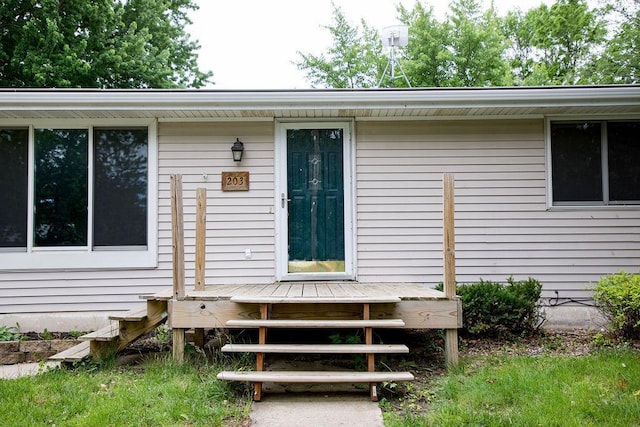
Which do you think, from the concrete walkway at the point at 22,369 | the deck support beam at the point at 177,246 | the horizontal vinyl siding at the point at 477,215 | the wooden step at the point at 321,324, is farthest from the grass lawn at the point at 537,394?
the concrete walkway at the point at 22,369

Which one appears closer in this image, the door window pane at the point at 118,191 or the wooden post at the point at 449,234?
the wooden post at the point at 449,234

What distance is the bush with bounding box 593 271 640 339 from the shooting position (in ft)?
13.0

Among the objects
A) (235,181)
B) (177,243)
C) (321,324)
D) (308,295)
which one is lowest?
(321,324)

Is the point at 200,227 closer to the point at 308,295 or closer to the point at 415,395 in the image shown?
the point at 308,295

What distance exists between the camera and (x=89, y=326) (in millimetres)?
5000

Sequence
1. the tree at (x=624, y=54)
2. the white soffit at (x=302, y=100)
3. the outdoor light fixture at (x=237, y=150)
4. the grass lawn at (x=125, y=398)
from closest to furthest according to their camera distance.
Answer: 1. the grass lawn at (x=125, y=398)
2. the white soffit at (x=302, y=100)
3. the outdoor light fixture at (x=237, y=150)
4. the tree at (x=624, y=54)

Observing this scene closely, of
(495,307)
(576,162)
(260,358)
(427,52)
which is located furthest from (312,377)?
(427,52)

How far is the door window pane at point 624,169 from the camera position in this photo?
16.9 ft

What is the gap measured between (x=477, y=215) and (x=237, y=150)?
2.83 m

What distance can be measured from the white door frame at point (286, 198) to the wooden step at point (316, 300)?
156cm

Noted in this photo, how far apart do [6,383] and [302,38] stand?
2358 centimetres

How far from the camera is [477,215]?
5219 millimetres

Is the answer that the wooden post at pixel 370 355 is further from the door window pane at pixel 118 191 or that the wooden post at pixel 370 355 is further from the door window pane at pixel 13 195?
the door window pane at pixel 13 195

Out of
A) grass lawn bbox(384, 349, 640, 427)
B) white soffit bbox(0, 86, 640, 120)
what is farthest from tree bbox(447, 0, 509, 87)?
grass lawn bbox(384, 349, 640, 427)
